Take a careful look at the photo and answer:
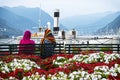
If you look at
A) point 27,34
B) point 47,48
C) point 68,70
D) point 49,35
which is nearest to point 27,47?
point 27,34

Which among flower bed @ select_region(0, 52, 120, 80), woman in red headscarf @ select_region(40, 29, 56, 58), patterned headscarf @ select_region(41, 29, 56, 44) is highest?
patterned headscarf @ select_region(41, 29, 56, 44)

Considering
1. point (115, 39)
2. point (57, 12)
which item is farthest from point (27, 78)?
point (57, 12)

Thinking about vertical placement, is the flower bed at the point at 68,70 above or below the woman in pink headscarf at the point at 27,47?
below

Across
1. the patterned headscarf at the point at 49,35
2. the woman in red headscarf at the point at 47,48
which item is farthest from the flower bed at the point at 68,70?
the patterned headscarf at the point at 49,35

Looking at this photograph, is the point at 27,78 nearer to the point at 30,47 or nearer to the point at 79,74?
the point at 79,74

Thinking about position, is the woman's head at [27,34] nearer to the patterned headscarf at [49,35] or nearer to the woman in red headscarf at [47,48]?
the patterned headscarf at [49,35]

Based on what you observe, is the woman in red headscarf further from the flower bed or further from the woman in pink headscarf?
the flower bed

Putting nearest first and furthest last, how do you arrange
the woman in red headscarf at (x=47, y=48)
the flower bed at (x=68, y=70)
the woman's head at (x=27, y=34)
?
the flower bed at (x=68, y=70), the woman in red headscarf at (x=47, y=48), the woman's head at (x=27, y=34)

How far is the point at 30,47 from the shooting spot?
22875mm

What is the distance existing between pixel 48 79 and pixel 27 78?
661mm

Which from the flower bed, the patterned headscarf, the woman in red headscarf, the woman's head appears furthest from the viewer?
the woman's head

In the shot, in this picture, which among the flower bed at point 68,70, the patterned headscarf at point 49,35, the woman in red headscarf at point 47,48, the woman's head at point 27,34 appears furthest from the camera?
the woman's head at point 27,34

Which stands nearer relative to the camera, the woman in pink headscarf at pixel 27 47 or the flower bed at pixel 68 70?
the flower bed at pixel 68 70

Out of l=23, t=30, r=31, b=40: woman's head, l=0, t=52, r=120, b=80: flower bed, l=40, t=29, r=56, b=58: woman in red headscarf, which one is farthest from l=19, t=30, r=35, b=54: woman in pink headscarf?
l=0, t=52, r=120, b=80: flower bed
